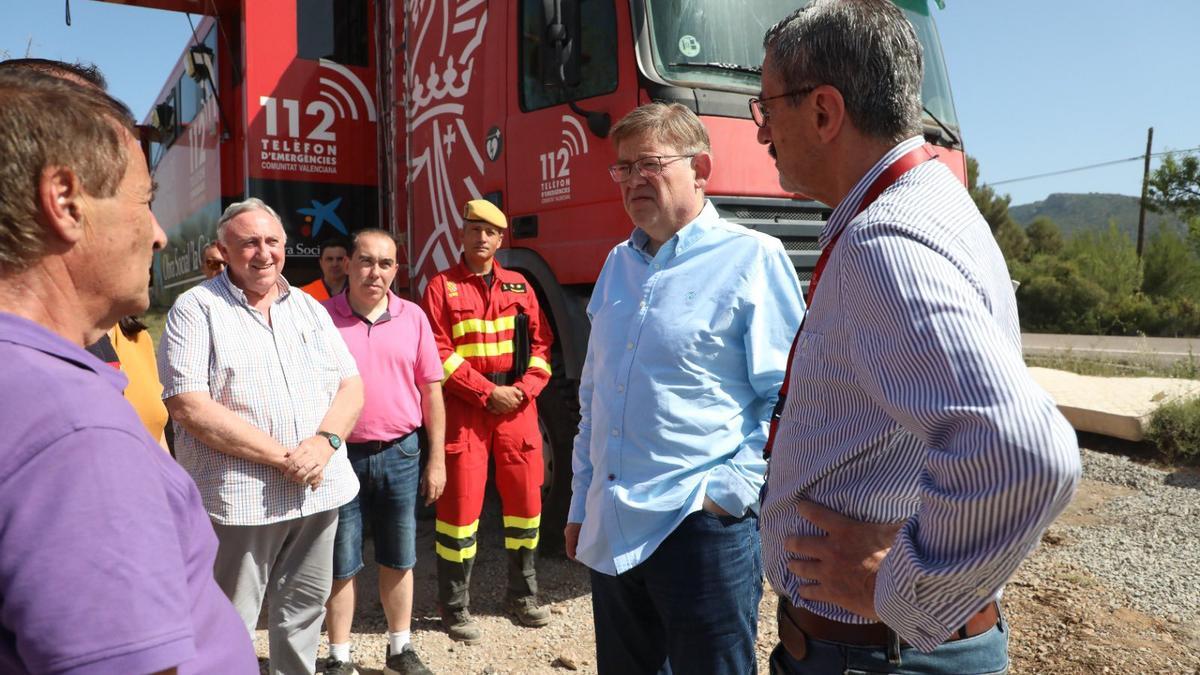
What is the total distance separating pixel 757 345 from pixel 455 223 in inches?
117

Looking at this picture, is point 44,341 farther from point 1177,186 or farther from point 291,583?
point 1177,186

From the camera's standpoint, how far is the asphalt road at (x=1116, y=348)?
13.1 metres

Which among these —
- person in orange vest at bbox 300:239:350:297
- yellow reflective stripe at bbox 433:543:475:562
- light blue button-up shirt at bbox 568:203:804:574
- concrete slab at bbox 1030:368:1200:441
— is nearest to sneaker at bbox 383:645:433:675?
yellow reflective stripe at bbox 433:543:475:562

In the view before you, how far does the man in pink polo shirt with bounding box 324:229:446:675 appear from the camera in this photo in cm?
354

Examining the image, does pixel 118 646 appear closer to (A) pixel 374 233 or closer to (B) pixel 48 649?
(B) pixel 48 649

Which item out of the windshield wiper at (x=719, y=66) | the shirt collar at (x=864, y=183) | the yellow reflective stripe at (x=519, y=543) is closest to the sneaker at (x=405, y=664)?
the yellow reflective stripe at (x=519, y=543)

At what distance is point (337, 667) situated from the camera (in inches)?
133

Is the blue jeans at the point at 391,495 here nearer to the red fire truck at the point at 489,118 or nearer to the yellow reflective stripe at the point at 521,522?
the yellow reflective stripe at the point at 521,522

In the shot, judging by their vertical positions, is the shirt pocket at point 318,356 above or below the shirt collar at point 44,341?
below

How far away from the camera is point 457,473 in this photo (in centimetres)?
399

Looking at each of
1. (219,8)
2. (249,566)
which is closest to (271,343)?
(249,566)

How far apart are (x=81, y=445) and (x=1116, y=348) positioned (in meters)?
18.0

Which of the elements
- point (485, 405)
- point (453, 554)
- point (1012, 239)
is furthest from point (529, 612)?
point (1012, 239)

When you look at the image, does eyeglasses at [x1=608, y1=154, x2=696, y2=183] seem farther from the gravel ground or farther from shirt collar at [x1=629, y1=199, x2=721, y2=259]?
the gravel ground
